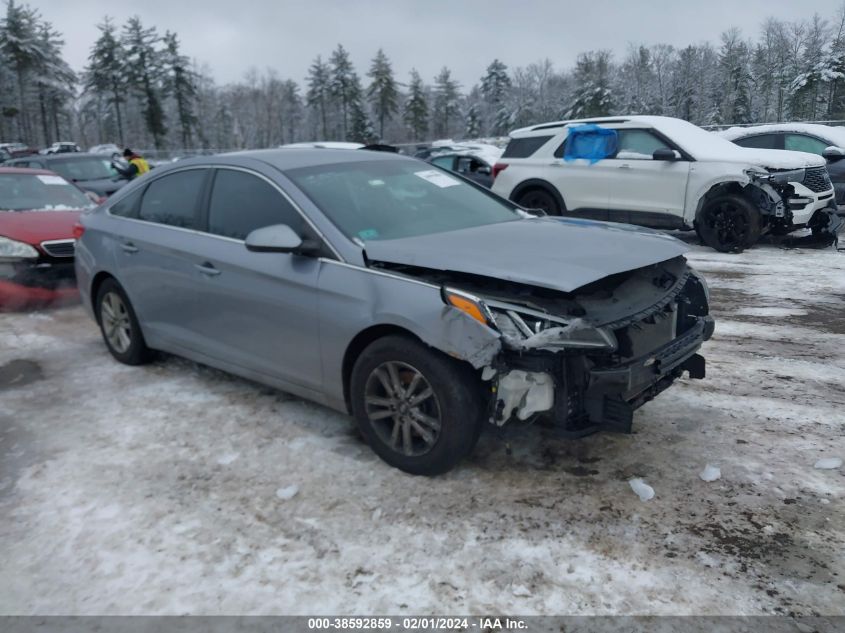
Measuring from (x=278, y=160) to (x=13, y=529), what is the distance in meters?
2.55

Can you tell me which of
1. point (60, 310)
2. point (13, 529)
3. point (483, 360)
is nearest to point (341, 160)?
point (483, 360)

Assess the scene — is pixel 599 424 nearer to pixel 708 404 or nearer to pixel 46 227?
pixel 708 404

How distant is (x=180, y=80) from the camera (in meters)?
67.8

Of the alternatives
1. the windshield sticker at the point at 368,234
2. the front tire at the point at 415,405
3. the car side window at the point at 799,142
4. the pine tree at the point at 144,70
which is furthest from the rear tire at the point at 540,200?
the pine tree at the point at 144,70

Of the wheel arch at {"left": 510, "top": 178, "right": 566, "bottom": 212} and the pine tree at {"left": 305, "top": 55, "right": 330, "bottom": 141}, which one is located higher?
the pine tree at {"left": 305, "top": 55, "right": 330, "bottom": 141}

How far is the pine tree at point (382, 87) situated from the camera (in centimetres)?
7956

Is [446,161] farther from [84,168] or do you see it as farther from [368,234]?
[368,234]

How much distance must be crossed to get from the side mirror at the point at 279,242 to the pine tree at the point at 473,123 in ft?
270

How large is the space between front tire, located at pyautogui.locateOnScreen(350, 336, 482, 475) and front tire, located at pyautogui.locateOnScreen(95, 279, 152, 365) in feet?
7.97

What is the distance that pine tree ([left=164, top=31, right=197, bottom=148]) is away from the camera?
220 feet

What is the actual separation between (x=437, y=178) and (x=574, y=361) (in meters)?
2.15

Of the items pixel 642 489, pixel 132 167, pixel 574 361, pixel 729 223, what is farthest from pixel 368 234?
pixel 132 167

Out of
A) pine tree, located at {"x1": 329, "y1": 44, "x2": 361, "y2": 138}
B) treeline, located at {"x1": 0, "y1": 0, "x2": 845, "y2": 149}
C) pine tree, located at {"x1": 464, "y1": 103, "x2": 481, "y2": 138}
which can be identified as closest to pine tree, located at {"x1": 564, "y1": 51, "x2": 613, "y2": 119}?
treeline, located at {"x1": 0, "y1": 0, "x2": 845, "y2": 149}

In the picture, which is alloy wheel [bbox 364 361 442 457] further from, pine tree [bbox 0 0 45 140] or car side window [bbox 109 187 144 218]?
pine tree [bbox 0 0 45 140]
